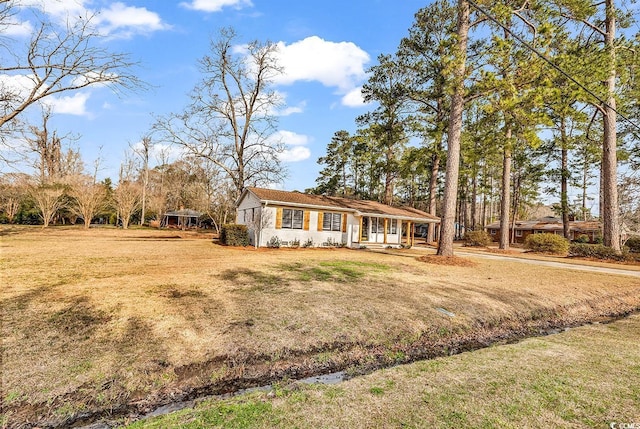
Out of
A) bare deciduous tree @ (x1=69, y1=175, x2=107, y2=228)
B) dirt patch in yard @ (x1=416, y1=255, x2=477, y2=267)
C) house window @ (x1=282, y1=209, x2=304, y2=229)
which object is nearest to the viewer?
dirt patch in yard @ (x1=416, y1=255, x2=477, y2=267)

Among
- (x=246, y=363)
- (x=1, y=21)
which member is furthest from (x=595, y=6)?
(x=1, y=21)

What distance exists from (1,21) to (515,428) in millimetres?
12364

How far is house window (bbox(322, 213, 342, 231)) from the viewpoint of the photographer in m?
19.2

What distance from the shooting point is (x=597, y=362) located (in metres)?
4.02

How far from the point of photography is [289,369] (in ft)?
13.4

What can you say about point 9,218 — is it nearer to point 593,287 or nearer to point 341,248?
point 341,248

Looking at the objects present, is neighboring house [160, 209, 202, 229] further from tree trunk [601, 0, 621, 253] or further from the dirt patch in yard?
tree trunk [601, 0, 621, 253]

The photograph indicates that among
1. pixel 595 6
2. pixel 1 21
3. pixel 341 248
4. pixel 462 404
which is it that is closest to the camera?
pixel 462 404

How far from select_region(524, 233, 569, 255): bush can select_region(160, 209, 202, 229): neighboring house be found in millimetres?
35733

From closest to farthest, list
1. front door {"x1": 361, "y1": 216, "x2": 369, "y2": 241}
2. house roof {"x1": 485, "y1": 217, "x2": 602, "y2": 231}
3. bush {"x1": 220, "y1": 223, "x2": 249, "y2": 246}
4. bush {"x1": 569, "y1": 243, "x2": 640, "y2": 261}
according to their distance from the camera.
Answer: bush {"x1": 569, "y1": 243, "x2": 640, "y2": 261} → bush {"x1": 220, "y1": 223, "x2": 249, "y2": 246} → front door {"x1": 361, "y1": 216, "x2": 369, "y2": 241} → house roof {"x1": 485, "y1": 217, "x2": 602, "y2": 231}

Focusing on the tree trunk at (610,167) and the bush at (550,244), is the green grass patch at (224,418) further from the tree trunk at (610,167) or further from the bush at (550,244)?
the bush at (550,244)

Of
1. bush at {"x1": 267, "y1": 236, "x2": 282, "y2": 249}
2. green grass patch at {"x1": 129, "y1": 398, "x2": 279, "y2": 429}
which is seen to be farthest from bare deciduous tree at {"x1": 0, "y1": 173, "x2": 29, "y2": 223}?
green grass patch at {"x1": 129, "y1": 398, "x2": 279, "y2": 429}

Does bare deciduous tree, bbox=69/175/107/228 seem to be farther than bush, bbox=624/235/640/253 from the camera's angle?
Yes

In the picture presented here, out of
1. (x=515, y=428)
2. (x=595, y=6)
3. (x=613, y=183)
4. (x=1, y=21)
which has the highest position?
(x=595, y=6)
